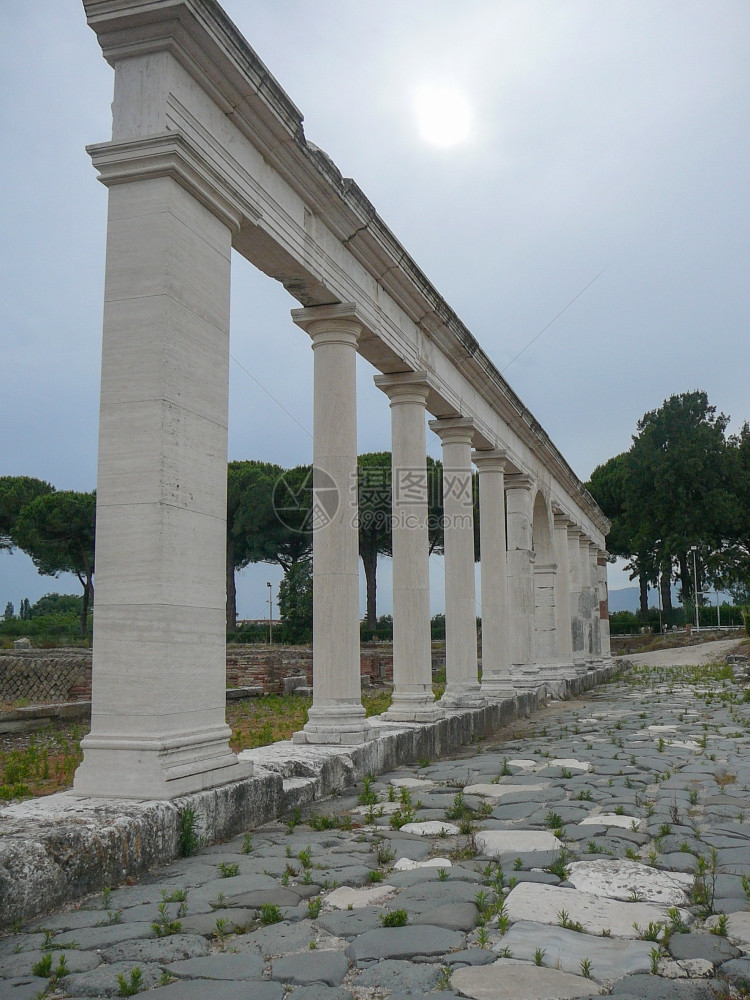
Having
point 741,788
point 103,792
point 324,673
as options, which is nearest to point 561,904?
point 103,792

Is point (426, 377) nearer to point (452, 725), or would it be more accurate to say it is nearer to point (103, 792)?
point (452, 725)

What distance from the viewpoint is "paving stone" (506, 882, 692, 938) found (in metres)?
4.61

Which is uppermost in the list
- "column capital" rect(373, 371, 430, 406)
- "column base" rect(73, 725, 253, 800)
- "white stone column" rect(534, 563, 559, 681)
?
"column capital" rect(373, 371, 430, 406)

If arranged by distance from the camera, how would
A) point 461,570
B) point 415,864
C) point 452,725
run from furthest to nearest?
point 461,570 < point 452,725 < point 415,864

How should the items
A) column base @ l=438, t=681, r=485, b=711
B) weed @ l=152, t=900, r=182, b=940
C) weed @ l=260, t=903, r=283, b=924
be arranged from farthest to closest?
1. column base @ l=438, t=681, r=485, b=711
2. weed @ l=260, t=903, r=283, b=924
3. weed @ l=152, t=900, r=182, b=940

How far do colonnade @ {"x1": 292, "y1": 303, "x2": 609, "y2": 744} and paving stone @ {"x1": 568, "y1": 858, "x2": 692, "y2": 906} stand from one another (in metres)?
4.44

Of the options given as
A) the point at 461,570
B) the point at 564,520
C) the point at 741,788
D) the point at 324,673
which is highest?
the point at 564,520

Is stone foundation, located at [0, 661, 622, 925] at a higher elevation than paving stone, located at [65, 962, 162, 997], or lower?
higher

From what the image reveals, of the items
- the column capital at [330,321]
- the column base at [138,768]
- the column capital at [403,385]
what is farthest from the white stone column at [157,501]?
the column capital at [403,385]

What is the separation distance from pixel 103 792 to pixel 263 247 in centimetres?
550

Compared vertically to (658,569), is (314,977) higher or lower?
lower

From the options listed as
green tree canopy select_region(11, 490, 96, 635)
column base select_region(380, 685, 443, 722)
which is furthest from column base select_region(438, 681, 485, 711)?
green tree canopy select_region(11, 490, 96, 635)

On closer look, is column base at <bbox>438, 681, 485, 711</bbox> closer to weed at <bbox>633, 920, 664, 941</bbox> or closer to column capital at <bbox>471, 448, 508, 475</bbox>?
column capital at <bbox>471, 448, 508, 475</bbox>

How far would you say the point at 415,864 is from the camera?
19.4 feet
